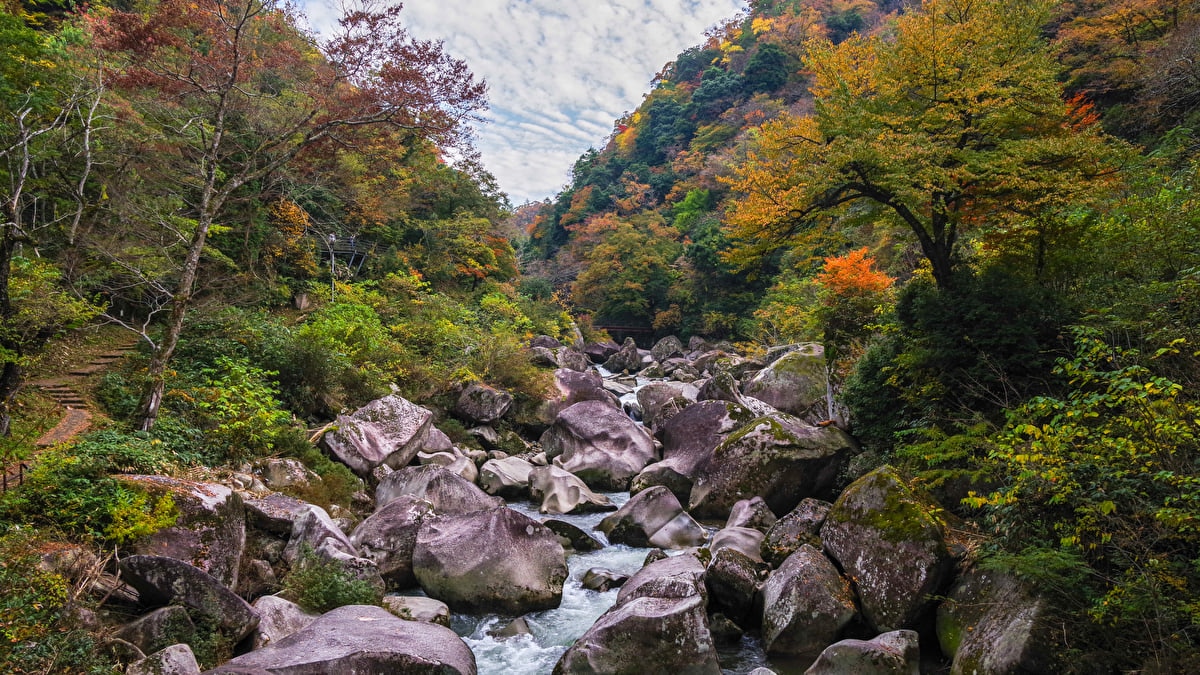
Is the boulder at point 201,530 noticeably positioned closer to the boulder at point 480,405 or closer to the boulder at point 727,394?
the boulder at point 480,405

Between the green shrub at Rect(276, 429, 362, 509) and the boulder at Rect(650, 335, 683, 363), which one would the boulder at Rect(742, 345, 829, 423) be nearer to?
the green shrub at Rect(276, 429, 362, 509)

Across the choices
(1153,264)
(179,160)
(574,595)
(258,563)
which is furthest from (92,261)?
(1153,264)

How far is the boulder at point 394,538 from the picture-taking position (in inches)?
324

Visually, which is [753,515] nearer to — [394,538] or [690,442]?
[690,442]

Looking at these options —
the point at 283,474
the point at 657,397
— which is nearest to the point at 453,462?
the point at 283,474

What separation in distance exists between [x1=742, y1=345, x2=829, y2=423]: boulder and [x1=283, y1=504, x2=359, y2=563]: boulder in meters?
11.5

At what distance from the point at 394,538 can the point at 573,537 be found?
311 centimetres

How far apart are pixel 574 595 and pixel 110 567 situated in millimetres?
5485

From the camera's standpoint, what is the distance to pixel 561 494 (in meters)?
12.1

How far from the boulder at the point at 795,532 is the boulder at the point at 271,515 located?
6816 mm

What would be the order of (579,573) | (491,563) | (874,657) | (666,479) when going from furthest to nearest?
(666,479) → (579,573) → (491,563) → (874,657)

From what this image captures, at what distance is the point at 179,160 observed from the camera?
13422 millimetres

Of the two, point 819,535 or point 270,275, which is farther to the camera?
point 270,275

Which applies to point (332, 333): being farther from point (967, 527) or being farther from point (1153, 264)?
point (1153, 264)
